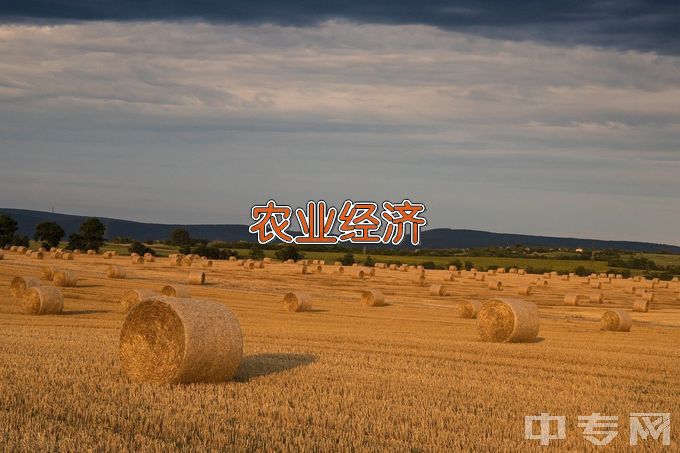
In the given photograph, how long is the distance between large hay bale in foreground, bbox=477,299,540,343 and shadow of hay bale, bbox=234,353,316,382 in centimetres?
735

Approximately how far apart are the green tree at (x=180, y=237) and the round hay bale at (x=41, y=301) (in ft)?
241

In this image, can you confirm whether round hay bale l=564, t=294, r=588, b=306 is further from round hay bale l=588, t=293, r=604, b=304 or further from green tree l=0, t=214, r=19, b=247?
green tree l=0, t=214, r=19, b=247

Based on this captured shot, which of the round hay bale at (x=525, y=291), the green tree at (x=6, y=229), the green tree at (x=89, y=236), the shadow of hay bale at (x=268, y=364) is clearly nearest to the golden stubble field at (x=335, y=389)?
the shadow of hay bale at (x=268, y=364)

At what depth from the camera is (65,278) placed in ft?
115

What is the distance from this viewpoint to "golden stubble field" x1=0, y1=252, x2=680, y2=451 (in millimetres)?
8602

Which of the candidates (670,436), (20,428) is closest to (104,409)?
(20,428)

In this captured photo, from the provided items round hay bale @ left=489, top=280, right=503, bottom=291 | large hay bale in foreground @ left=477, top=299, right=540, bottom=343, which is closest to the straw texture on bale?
round hay bale @ left=489, top=280, right=503, bottom=291

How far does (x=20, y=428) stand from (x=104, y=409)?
1.23 m

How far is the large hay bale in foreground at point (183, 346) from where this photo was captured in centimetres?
1180

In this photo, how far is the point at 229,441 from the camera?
8383mm

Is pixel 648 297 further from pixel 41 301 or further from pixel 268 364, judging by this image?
pixel 268 364

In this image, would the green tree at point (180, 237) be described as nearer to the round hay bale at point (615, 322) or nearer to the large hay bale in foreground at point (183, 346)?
the round hay bale at point (615, 322)

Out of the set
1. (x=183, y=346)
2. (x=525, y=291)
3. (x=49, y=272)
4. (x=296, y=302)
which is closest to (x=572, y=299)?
(x=525, y=291)

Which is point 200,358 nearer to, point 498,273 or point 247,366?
point 247,366
